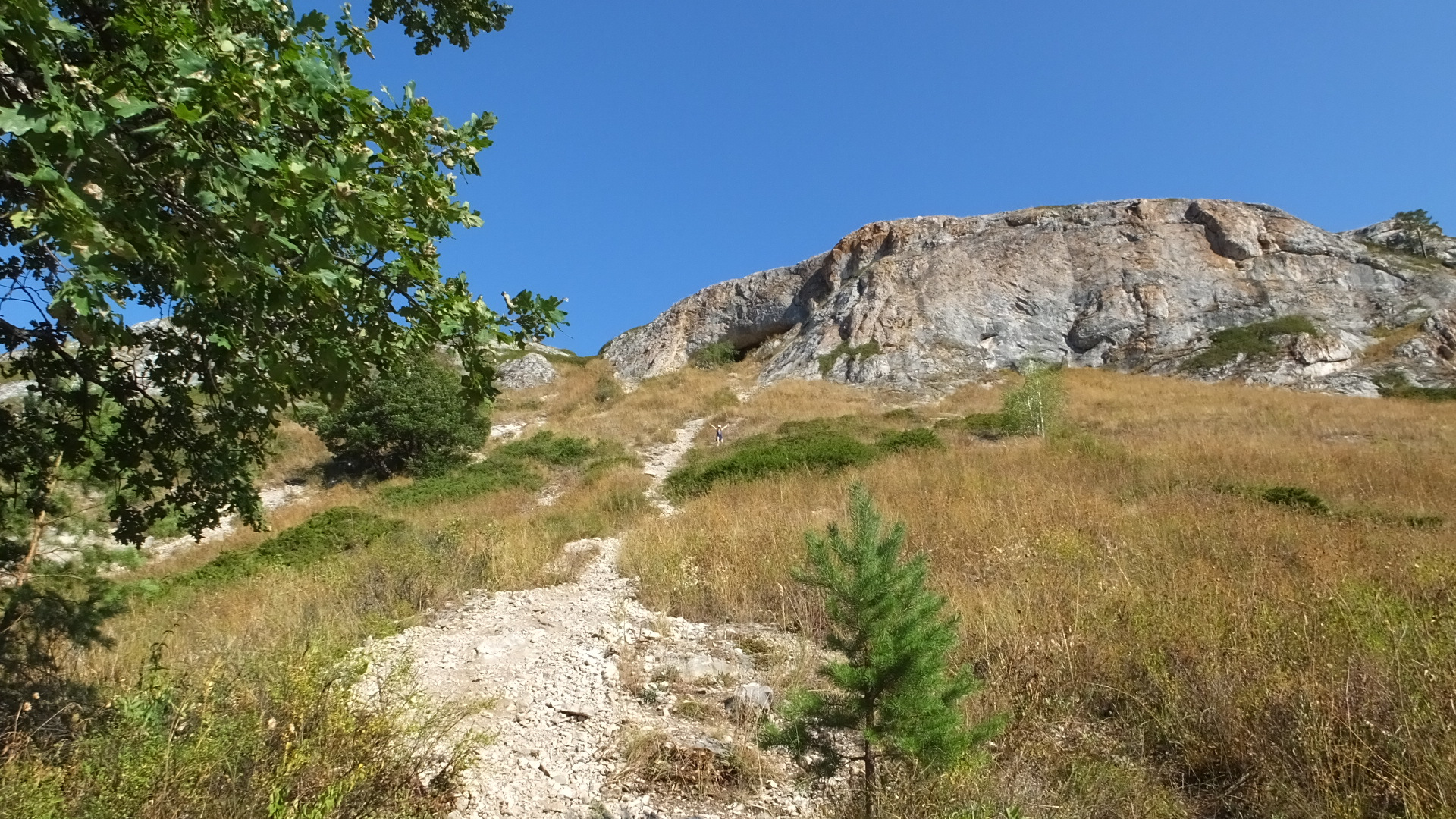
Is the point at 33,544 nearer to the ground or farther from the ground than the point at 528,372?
nearer to the ground

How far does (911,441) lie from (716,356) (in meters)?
27.0

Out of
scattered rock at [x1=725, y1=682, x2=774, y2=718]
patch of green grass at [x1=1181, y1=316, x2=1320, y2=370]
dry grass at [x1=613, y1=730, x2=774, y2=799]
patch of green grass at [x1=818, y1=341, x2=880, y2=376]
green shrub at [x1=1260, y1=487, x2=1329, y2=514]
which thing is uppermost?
patch of green grass at [x1=818, y1=341, x2=880, y2=376]

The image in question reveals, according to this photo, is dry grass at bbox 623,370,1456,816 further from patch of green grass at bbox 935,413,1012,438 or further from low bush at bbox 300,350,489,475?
low bush at bbox 300,350,489,475

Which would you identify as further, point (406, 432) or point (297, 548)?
point (406, 432)

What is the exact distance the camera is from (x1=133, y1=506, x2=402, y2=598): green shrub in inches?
364

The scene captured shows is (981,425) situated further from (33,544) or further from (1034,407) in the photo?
(33,544)

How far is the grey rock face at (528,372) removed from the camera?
38.3 metres

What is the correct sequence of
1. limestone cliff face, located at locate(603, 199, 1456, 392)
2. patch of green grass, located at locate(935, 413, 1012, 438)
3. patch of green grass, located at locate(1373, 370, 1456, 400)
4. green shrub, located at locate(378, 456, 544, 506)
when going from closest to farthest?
1. green shrub, located at locate(378, 456, 544, 506)
2. patch of green grass, located at locate(935, 413, 1012, 438)
3. patch of green grass, located at locate(1373, 370, 1456, 400)
4. limestone cliff face, located at locate(603, 199, 1456, 392)

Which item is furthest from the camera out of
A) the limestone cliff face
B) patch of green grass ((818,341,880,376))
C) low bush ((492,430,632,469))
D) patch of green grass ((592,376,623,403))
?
patch of green grass ((592,376,623,403))

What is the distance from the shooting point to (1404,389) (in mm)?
23281

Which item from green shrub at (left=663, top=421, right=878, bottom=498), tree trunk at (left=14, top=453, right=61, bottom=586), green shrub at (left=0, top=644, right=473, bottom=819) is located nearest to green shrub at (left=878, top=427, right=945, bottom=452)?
green shrub at (left=663, top=421, right=878, bottom=498)

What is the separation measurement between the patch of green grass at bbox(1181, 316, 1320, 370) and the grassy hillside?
51.8 ft

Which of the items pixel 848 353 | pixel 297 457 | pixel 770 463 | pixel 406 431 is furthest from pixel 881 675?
pixel 848 353

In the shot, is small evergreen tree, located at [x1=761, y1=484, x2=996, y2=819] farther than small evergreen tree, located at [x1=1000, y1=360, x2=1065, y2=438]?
No
